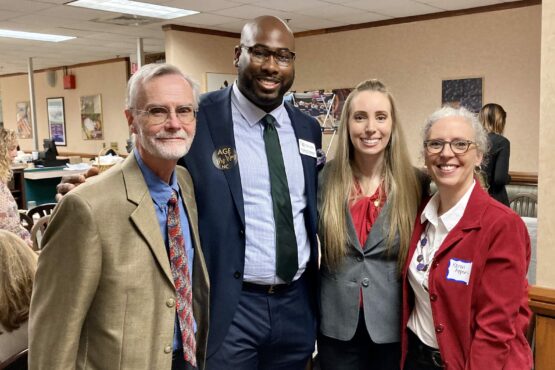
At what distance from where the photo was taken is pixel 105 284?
1.26 m

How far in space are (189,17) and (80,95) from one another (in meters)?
5.84

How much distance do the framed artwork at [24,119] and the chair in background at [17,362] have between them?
12375 mm

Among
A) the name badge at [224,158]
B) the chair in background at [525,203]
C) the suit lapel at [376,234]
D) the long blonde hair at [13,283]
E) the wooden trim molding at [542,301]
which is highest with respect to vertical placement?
the name badge at [224,158]

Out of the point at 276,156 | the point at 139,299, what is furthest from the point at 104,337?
the point at 276,156

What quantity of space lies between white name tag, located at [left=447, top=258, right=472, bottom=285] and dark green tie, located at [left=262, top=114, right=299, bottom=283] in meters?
0.50

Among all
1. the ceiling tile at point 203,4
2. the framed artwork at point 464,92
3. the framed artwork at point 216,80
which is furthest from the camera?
the framed artwork at point 216,80

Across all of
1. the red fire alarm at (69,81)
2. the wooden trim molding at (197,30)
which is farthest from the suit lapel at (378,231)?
the red fire alarm at (69,81)

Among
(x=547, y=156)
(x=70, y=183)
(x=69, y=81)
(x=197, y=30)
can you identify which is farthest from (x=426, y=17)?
(x=69, y=81)

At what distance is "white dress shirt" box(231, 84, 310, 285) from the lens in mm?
1736

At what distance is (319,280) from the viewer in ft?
6.18

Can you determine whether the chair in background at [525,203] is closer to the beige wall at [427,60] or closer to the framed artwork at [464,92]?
the beige wall at [427,60]

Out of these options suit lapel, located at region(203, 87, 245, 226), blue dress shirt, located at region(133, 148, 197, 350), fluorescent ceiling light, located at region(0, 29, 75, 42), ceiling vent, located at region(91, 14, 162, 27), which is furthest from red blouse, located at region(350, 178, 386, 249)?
fluorescent ceiling light, located at region(0, 29, 75, 42)

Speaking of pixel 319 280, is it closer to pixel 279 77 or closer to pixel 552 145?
pixel 279 77

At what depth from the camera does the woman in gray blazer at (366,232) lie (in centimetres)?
175
